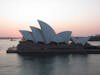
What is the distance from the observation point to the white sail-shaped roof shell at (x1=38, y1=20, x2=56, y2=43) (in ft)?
146

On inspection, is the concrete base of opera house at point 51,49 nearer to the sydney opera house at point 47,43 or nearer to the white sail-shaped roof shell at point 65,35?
the sydney opera house at point 47,43

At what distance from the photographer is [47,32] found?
4572cm

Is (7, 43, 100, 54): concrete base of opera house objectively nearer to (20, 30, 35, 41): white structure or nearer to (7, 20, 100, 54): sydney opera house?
(7, 20, 100, 54): sydney opera house

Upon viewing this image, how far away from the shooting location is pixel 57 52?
1806 inches

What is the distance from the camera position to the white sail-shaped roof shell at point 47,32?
44.5 m

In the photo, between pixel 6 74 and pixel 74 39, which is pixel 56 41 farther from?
pixel 6 74

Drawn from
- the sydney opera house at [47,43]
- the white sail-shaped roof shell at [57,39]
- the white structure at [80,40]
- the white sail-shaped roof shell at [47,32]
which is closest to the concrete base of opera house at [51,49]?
the sydney opera house at [47,43]

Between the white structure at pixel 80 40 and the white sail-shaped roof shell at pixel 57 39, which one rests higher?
the white sail-shaped roof shell at pixel 57 39

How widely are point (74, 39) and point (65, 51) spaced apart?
5576 mm

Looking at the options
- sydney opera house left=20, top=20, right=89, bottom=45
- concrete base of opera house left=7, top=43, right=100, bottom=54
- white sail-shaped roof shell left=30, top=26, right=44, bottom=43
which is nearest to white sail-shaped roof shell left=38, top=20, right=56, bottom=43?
sydney opera house left=20, top=20, right=89, bottom=45

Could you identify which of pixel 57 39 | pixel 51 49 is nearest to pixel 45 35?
pixel 51 49

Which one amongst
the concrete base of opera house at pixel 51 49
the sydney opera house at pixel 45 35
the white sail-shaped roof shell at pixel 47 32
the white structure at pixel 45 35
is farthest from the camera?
the concrete base of opera house at pixel 51 49

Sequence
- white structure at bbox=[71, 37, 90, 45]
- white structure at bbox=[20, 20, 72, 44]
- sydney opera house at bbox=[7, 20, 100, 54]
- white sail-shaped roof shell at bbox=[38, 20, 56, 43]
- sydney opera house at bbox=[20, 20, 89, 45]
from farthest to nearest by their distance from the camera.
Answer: white structure at bbox=[71, 37, 90, 45], sydney opera house at bbox=[7, 20, 100, 54], sydney opera house at bbox=[20, 20, 89, 45], white structure at bbox=[20, 20, 72, 44], white sail-shaped roof shell at bbox=[38, 20, 56, 43]

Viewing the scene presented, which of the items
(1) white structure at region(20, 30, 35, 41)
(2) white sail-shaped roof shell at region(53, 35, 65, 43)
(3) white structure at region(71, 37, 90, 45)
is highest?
(1) white structure at region(20, 30, 35, 41)
